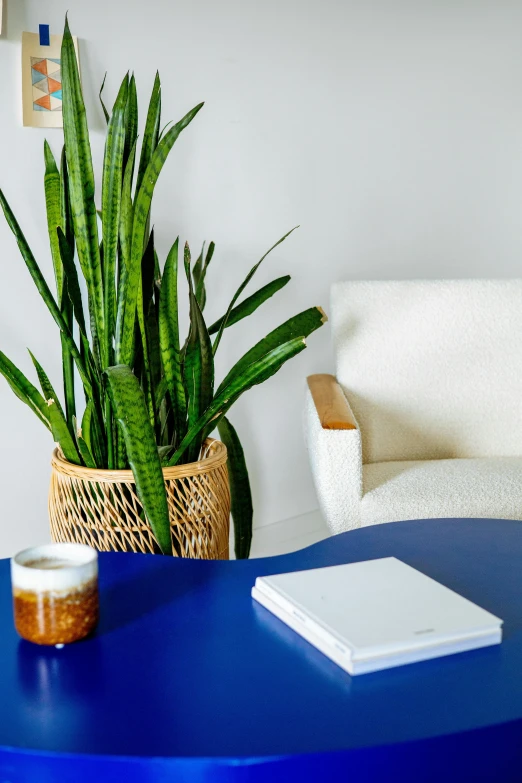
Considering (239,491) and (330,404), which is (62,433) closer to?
(239,491)

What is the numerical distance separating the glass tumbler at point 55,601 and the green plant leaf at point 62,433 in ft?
2.21

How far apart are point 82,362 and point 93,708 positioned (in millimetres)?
924

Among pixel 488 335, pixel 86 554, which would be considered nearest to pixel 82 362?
pixel 86 554

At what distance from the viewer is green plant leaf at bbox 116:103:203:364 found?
153 cm

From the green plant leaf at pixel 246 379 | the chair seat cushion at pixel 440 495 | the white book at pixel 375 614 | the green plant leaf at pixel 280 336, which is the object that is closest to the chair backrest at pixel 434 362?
the chair seat cushion at pixel 440 495

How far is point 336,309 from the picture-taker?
2.34 metres

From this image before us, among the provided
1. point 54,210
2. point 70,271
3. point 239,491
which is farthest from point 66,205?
point 239,491

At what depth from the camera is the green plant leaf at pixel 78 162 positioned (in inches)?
60.7

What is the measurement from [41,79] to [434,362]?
4.08 ft

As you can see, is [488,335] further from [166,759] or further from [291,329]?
[166,759]

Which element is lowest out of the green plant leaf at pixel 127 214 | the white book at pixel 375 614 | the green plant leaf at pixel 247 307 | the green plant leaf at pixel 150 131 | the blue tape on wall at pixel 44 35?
the white book at pixel 375 614

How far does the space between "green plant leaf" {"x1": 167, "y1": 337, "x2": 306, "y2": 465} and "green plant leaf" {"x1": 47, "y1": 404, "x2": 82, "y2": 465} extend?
0.66 ft

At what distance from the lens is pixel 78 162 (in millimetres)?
1547

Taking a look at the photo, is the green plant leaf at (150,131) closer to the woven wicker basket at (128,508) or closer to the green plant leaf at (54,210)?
the green plant leaf at (54,210)
